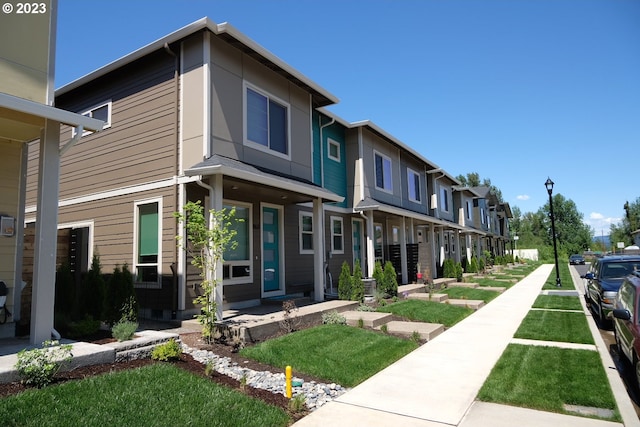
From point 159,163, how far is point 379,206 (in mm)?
8208

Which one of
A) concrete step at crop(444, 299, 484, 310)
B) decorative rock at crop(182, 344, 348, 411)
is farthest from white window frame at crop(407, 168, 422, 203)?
decorative rock at crop(182, 344, 348, 411)

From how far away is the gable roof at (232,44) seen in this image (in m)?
8.79

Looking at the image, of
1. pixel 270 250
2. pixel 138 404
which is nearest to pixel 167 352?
pixel 138 404

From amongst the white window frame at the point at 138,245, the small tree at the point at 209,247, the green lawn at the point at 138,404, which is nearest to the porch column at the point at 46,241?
the green lawn at the point at 138,404

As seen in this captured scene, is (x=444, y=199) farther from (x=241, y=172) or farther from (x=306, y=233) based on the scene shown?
(x=241, y=172)

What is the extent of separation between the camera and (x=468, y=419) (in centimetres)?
455

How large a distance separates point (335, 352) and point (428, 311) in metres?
5.43

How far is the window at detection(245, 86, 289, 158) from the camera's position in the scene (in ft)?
33.4

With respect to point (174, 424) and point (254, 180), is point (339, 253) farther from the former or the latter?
point (174, 424)

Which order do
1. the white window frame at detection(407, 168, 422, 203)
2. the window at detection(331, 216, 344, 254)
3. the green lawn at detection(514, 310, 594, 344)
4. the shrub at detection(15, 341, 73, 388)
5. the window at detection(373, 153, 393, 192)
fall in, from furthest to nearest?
1. the white window frame at detection(407, 168, 422, 203)
2. the window at detection(373, 153, 393, 192)
3. the window at detection(331, 216, 344, 254)
4. the green lawn at detection(514, 310, 594, 344)
5. the shrub at detection(15, 341, 73, 388)

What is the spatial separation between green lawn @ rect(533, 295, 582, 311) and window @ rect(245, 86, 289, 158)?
→ 33.3ft

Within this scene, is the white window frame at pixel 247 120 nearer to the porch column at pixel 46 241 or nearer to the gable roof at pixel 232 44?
the gable roof at pixel 232 44

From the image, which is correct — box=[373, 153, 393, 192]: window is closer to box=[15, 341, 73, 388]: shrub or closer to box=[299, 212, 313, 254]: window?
box=[299, 212, 313, 254]: window

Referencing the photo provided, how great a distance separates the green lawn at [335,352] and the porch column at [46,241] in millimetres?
2957
